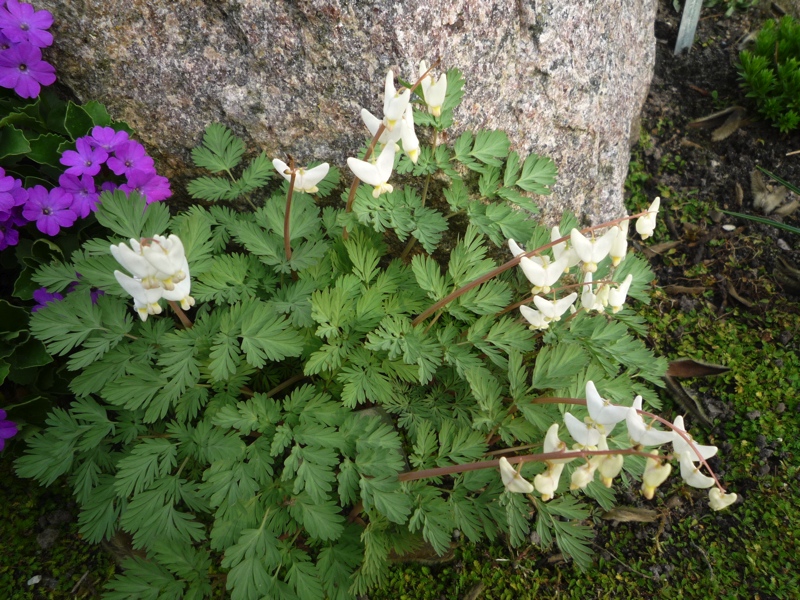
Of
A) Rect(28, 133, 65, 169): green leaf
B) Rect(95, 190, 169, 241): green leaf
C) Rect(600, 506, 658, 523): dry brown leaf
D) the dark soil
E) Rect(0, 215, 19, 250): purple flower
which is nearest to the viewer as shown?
Rect(95, 190, 169, 241): green leaf

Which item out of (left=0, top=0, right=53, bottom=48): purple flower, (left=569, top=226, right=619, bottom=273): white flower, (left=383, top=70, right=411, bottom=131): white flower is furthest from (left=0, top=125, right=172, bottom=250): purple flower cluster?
(left=569, top=226, right=619, bottom=273): white flower

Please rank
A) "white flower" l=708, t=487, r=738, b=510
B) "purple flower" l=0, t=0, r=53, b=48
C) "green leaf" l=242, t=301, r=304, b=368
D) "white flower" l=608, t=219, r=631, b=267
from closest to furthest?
"white flower" l=708, t=487, r=738, b=510
"white flower" l=608, t=219, r=631, b=267
"green leaf" l=242, t=301, r=304, b=368
"purple flower" l=0, t=0, r=53, b=48

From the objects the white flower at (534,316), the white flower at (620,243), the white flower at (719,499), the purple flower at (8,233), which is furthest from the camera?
the purple flower at (8,233)

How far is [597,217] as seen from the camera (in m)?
3.67

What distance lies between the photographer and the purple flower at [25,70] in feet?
9.12

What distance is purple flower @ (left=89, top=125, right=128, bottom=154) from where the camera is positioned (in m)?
2.81

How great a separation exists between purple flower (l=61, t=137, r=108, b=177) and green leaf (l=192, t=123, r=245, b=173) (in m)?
0.42

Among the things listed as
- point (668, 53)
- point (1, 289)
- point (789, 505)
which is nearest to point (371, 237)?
point (1, 289)

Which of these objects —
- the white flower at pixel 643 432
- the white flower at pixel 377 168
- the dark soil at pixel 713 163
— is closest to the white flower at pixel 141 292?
the white flower at pixel 377 168

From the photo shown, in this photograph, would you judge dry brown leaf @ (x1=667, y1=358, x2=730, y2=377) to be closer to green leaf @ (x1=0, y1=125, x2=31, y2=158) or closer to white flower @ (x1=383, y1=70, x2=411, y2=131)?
white flower @ (x1=383, y1=70, x2=411, y2=131)

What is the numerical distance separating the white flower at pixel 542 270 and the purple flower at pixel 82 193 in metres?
1.98

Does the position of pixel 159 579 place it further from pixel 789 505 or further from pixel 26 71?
pixel 789 505

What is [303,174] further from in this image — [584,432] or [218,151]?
[584,432]

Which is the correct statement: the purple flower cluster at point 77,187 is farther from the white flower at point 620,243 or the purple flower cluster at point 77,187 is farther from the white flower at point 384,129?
the white flower at point 620,243
